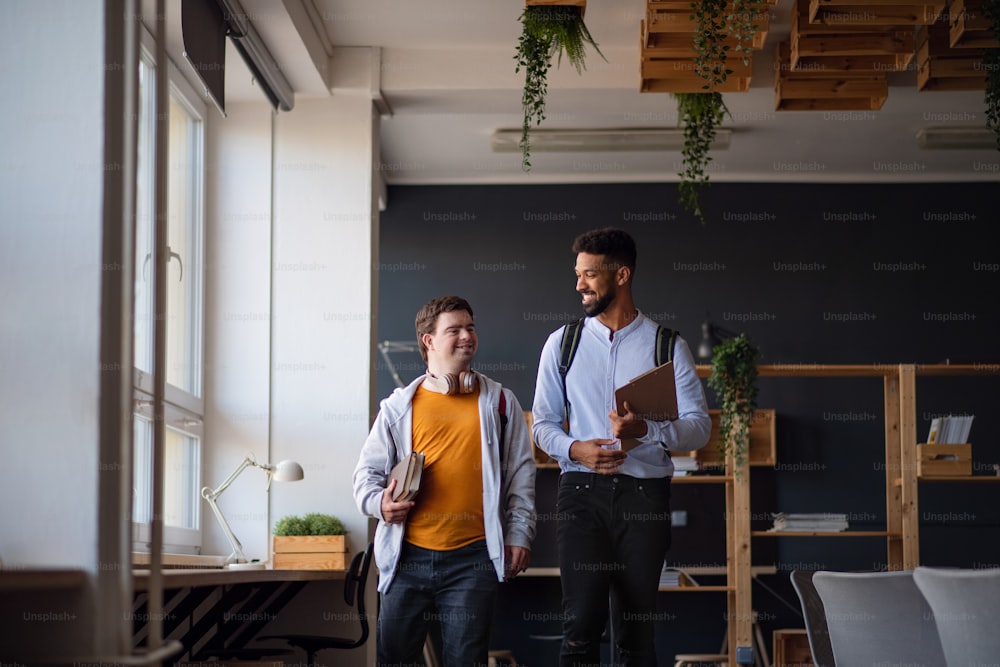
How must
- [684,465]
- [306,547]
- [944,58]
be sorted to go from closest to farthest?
[306,547]
[944,58]
[684,465]

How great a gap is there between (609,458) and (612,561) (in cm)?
33

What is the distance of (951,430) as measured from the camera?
23.0ft

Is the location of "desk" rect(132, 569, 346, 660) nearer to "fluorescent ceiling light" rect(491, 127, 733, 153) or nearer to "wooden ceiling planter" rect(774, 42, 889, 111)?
"fluorescent ceiling light" rect(491, 127, 733, 153)

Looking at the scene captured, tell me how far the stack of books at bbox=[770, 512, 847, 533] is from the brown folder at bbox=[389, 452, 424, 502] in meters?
4.09

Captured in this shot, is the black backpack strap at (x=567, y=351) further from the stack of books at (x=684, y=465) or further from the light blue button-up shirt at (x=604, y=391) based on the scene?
the stack of books at (x=684, y=465)

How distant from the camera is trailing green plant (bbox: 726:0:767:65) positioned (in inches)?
211

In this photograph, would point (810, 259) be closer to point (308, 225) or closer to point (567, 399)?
point (308, 225)

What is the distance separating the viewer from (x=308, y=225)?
653 centimetres

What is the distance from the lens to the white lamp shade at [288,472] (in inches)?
223

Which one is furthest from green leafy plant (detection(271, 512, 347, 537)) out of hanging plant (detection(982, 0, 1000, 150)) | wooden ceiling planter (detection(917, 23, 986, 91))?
wooden ceiling planter (detection(917, 23, 986, 91))

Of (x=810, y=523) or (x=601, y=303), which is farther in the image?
(x=810, y=523)

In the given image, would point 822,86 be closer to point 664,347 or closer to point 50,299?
point 664,347

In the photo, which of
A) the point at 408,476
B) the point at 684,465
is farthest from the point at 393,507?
the point at 684,465

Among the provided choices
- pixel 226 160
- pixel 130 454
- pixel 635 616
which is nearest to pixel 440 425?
pixel 635 616
